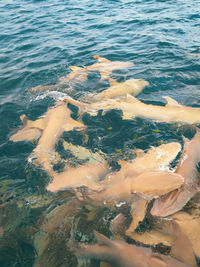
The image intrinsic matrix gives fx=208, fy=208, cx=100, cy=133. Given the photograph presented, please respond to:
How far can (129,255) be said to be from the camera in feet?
7.20

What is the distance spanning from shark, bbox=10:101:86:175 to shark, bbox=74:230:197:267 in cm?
144

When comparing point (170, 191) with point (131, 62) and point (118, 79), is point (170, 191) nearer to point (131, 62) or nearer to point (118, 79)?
point (118, 79)

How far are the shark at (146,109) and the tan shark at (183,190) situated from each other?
0.94 metres

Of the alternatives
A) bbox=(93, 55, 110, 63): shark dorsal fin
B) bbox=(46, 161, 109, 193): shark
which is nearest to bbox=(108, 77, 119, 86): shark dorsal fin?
bbox=(93, 55, 110, 63): shark dorsal fin

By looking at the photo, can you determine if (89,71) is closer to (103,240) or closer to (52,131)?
(52,131)

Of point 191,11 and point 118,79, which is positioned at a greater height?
point 191,11

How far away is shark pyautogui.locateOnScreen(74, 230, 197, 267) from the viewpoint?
2.09 meters

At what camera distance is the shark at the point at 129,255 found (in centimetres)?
209

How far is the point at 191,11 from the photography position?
11.1 meters

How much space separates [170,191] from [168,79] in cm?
389

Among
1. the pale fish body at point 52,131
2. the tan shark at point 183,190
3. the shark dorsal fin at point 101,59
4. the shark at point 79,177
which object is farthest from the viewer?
the shark dorsal fin at point 101,59

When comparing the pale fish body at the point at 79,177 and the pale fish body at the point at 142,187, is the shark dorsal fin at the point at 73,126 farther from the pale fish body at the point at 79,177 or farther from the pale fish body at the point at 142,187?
the pale fish body at the point at 142,187

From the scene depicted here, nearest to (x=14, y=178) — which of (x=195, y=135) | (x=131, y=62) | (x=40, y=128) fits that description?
(x=40, y=128)

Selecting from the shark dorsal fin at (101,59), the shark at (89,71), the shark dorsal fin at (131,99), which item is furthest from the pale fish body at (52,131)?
the shark dorsal fin at (101,59)
